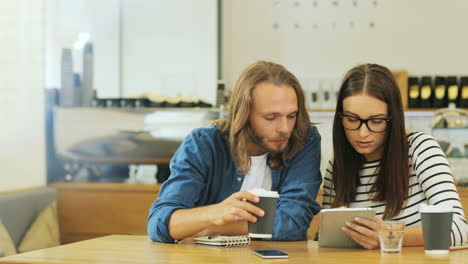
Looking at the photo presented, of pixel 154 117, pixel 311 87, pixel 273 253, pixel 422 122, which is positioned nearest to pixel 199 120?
pixel 154 117

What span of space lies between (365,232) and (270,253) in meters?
0.30

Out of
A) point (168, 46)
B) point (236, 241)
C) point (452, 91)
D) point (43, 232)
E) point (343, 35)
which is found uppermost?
point (343, 35)

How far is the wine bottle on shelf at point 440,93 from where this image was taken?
5070mm

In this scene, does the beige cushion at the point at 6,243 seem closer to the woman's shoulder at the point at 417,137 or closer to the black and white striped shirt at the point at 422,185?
the black and white striped shirt at the point at 422,185

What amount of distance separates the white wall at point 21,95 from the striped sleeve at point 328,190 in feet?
7.12

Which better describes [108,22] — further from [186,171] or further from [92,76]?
[186,171]

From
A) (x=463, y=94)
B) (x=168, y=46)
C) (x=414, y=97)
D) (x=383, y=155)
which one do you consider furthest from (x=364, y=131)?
(x=463, y=94)

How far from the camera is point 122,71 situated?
462 centimetres

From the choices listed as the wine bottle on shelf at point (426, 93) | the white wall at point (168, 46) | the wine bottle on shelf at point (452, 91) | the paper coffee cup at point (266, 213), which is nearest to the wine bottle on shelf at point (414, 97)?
the wine bottle on shelf at point (426, 93)

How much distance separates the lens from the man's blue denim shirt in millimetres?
2111

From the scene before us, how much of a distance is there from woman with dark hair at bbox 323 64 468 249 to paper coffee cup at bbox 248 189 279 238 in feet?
1.69

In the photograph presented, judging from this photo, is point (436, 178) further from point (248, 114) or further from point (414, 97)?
point (414, 97)

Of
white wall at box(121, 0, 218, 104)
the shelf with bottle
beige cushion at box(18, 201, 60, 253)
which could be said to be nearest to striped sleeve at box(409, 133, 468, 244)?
the shelf with bottle

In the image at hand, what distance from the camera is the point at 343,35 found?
5.50 m
